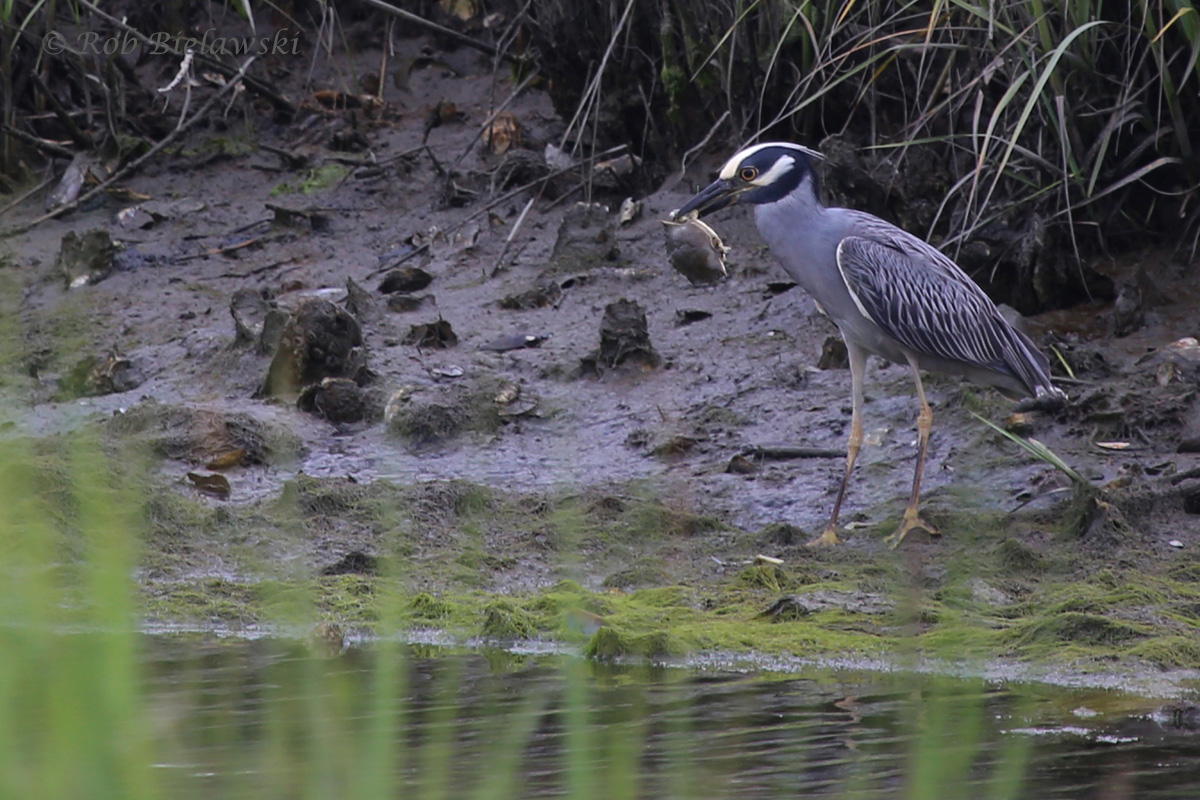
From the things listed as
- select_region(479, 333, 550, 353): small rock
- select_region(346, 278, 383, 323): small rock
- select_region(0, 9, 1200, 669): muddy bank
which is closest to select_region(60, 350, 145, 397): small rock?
select_region(0, 9, 1200, 669): muddy bank

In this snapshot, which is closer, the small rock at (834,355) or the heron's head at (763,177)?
the heron's head at (763,177)

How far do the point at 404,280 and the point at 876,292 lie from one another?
8.85ft

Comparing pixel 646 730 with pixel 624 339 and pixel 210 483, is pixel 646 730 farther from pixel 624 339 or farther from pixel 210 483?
pixel 624 339

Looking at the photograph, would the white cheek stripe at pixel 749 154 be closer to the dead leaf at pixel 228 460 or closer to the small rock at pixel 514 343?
the small rock at pixel 514 343

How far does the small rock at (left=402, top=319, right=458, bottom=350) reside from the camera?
670 centimetres

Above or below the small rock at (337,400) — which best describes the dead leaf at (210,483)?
below

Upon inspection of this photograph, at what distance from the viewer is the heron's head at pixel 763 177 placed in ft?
18.4

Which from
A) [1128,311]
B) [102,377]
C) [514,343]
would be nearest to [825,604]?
[1128,311]

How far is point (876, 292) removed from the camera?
17.5ft

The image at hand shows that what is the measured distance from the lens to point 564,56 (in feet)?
25.0

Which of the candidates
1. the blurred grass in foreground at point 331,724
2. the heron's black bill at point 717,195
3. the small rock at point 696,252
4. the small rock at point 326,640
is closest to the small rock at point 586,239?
the small rock at point 696,252

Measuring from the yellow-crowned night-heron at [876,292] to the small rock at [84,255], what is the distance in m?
3.38

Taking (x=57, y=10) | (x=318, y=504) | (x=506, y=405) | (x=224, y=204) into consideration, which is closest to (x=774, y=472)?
(x=506, y=405)

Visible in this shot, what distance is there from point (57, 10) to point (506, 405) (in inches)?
159
